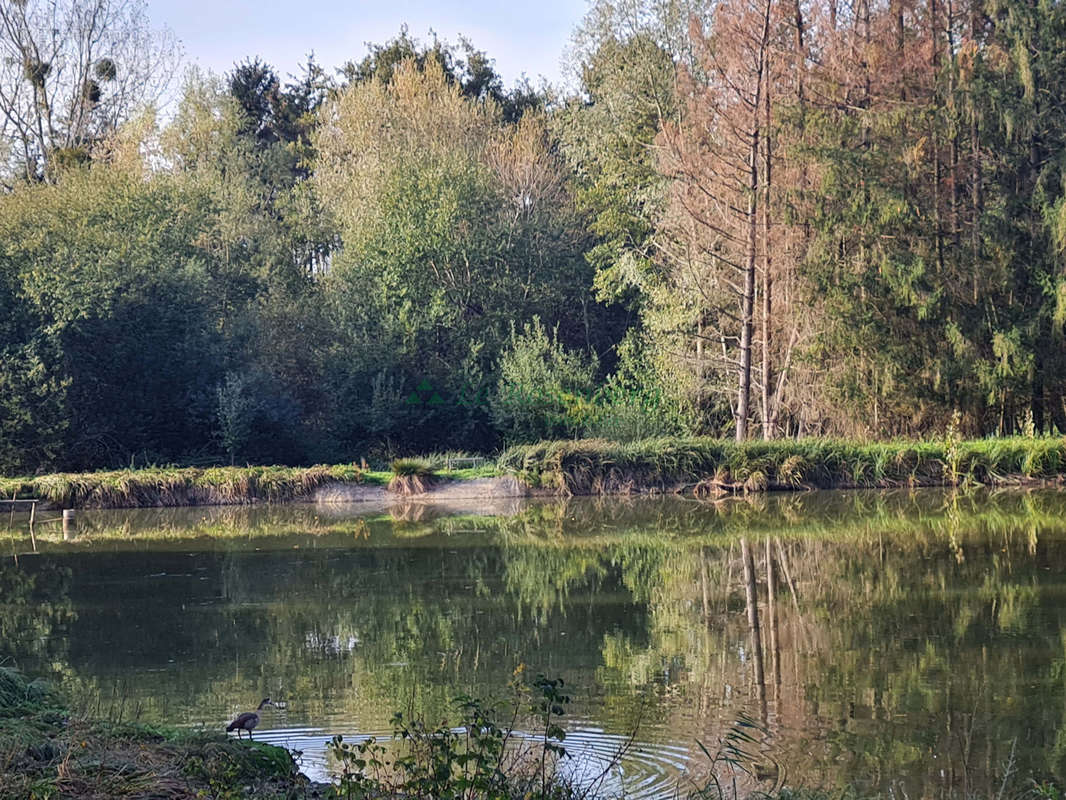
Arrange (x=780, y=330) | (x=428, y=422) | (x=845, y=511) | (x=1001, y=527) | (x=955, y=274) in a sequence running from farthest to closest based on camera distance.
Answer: (x=428, y=422) → (x=780, y=330) → (x=955, y=274) → (x=845, y=511) → (x=1001, y=527)

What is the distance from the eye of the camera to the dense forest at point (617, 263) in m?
26.1

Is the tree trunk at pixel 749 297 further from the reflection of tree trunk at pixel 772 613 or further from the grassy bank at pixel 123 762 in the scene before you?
the grassy bank at pixel 123 762

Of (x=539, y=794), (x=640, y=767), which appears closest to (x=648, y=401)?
(x=640, y=767)

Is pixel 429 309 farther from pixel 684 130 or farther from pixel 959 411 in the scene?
pixel 959 411

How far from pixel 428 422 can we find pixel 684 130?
9.17 metres

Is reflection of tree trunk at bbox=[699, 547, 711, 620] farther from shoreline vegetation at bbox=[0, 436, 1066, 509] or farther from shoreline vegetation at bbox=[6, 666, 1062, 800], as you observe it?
shoreline vegetation at bbox=[0, 436, 1066, 509]

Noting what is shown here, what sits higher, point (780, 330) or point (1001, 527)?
point (780, 330)

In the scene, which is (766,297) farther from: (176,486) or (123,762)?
(123,762)

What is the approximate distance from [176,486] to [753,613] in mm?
15104

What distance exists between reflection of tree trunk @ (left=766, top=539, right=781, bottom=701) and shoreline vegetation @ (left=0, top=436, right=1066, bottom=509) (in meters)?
7.03

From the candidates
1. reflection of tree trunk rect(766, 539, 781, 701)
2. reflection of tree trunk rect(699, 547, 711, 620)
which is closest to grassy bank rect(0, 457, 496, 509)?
reflection of tree trunk rect(699, 547, 711, 620)

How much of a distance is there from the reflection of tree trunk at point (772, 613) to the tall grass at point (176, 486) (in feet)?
35.1

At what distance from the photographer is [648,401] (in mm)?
29094

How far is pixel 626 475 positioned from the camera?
24.5 meters
